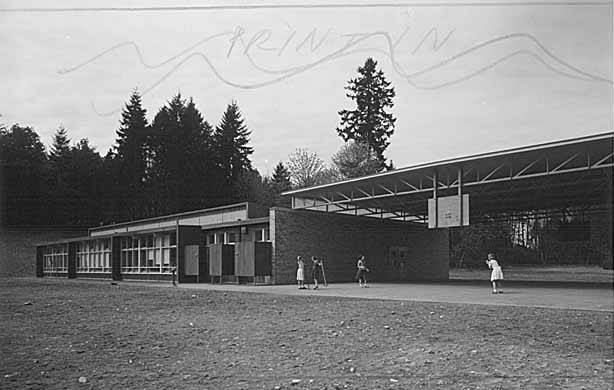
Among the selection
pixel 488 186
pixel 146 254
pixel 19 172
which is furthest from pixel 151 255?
pixel 19 172

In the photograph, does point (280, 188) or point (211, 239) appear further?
point (211, 239)


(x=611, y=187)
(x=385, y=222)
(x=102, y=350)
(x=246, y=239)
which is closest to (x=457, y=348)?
Result: (x=611, y=187)

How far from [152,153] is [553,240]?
8.54 meters

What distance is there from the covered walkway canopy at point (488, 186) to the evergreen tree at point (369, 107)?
7.12 feet

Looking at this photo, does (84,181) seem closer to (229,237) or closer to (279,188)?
(279,188)

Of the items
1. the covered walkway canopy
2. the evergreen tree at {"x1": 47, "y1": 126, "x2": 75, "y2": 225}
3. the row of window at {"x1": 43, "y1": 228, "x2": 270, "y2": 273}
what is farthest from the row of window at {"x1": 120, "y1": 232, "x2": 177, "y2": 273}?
the evergreen tree at {"x1": 47, "y1": 126, "x2": 75, "y2": 225}

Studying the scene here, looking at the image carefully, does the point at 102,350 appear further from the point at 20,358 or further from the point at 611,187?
the point at 611,187

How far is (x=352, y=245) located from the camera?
96.9 feet

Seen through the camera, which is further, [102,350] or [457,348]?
[457,348]

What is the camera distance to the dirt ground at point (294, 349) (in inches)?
283

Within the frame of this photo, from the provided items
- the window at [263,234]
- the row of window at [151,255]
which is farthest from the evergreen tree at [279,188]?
the row of window at [151,255]

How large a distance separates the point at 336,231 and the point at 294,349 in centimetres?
1987

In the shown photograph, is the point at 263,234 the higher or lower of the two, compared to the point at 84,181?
lower

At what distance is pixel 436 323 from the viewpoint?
35.1 ft
